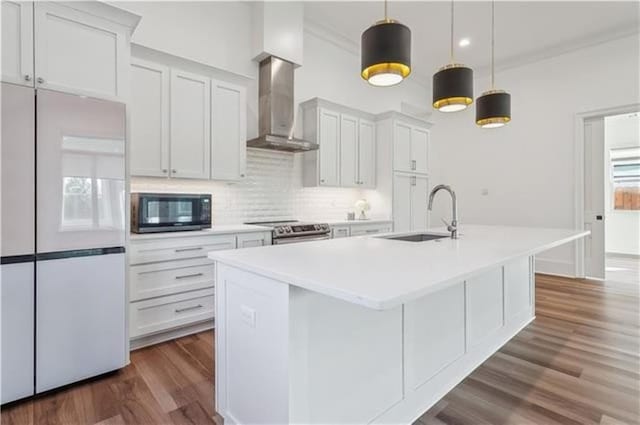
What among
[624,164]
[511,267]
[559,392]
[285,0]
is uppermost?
[285,0]

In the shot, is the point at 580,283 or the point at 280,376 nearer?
the point at 280,376

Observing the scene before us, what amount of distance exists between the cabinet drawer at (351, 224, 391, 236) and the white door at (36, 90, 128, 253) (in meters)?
2.71

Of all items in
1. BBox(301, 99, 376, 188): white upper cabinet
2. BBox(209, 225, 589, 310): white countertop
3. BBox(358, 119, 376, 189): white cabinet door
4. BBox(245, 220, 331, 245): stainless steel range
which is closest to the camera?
BBox(209, 225, 589, 310): white countertop

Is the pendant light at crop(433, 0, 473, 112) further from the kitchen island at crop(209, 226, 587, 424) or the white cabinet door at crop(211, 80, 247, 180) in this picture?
the white cabinet door at crop(211, 80, 247, 180)

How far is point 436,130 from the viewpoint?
6500 mm

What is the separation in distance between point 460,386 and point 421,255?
3.32ft

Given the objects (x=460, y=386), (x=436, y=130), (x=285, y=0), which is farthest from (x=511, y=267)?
(x=436, y=130)

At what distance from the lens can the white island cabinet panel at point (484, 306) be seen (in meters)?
2.18

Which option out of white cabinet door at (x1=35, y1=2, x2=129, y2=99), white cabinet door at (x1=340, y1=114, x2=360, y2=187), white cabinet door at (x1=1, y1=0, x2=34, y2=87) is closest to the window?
white cabinet door at (x1=340, y1=114, x2=360, y2=187)

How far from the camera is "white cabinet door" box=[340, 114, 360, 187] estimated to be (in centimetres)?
446

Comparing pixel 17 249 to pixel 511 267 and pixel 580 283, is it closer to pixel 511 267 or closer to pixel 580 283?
pixel 511 267

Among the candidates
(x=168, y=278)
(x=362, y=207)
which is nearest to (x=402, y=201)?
(x=362, y=207)

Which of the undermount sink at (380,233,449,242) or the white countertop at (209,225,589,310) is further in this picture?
the undermount sink at (380,233,449,242)

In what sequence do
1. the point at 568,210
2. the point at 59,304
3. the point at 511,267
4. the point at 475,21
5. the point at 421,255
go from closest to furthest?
the point at 421,255
the point at 59,304
the point at 511,267
the point at 475,21
the point at 568,210
